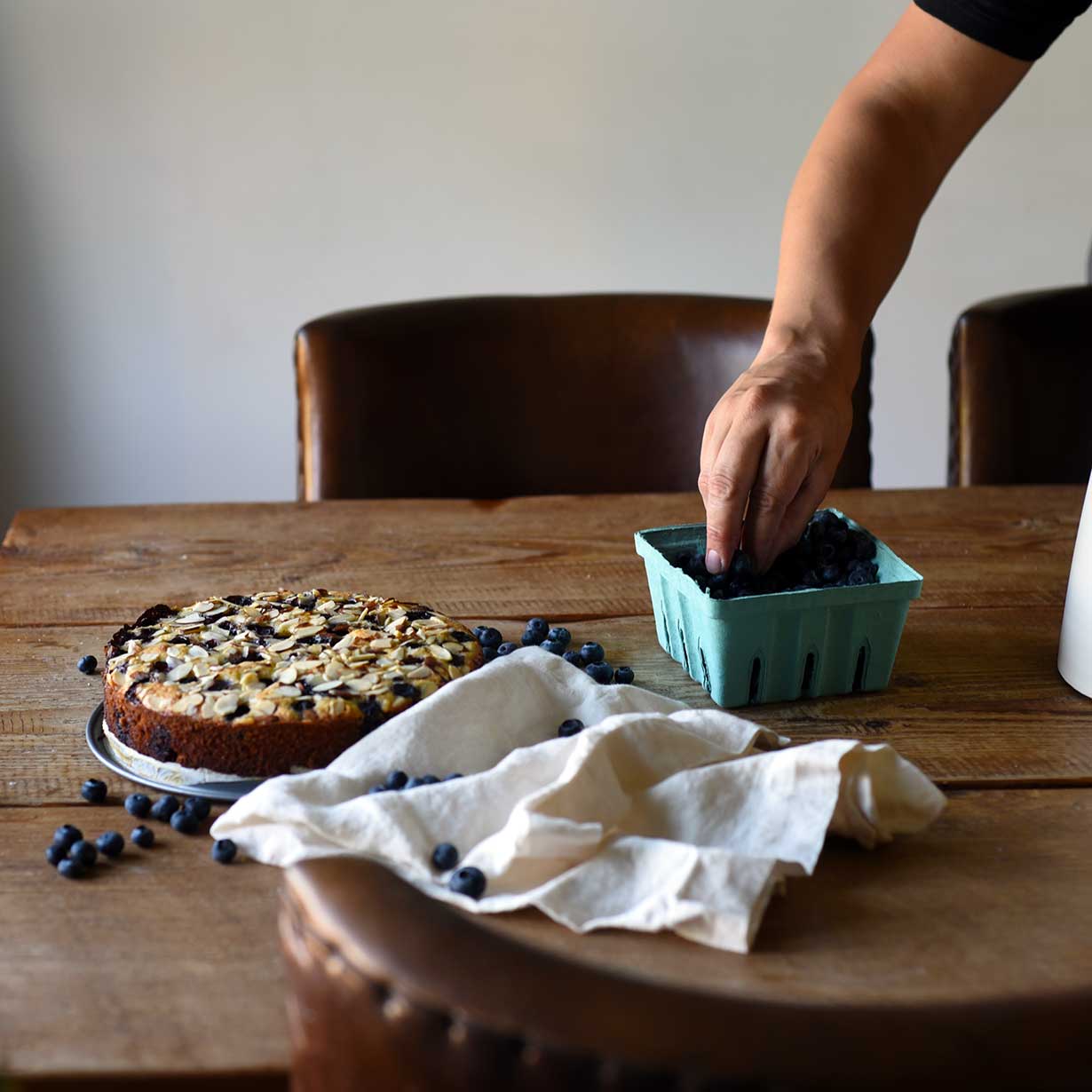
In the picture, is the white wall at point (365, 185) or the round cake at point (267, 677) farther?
the white wall at point (365, 185)

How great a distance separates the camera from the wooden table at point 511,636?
0.61 m

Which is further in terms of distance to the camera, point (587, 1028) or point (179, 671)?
point (179, 671)

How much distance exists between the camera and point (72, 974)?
63 cm

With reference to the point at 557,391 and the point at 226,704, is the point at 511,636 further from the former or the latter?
the point at 557,391

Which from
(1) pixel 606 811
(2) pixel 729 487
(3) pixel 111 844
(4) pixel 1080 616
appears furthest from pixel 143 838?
(4) pixel 1080 616

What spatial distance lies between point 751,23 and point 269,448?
1.33m

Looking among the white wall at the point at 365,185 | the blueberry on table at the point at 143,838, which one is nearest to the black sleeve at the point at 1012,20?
the blueberry on table at the point at 143,838

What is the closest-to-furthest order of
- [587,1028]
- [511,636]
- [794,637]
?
[587,1028], [794,637], [511,636]

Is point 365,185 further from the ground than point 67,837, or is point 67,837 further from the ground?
point 365,185

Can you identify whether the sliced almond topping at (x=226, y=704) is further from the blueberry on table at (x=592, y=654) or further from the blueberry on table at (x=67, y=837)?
the blueberry on table at (x=592, y=654)

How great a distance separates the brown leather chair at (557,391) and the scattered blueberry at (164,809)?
0.91 metres

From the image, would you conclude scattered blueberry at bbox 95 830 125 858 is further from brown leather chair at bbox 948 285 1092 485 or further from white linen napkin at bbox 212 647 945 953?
brown leather chair at bbox 948 285 1092 485

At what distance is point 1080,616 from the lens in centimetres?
96

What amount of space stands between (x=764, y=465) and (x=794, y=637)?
0.51 ft
